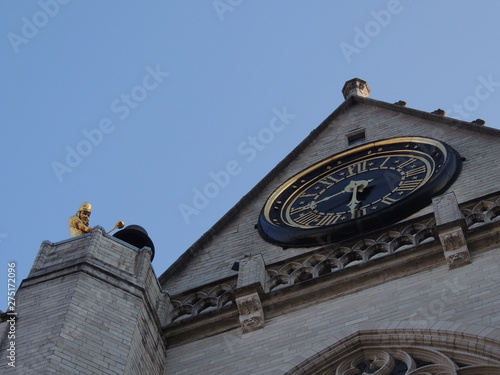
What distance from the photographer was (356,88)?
23047 millimetres

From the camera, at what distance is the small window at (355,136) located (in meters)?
A: 20.6

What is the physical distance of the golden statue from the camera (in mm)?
16531

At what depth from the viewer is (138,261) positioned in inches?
622

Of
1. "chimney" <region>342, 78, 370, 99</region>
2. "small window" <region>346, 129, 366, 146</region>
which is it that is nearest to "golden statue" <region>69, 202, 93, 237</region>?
"small window" <region>346, 129, 366, 146</region>

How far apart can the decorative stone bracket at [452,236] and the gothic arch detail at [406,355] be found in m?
1.32

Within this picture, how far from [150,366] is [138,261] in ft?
5.34

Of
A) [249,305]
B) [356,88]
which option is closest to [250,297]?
[249,305]

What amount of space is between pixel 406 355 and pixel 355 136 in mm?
7669

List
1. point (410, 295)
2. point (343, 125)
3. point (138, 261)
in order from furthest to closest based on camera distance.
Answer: point (343, 125), point (138, 261), point (410, 295)

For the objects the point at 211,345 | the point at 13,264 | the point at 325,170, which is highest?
the point at 325,170

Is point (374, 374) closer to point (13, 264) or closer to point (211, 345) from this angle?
point (211, 345)

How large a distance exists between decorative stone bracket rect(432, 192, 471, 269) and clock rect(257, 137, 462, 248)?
122cm

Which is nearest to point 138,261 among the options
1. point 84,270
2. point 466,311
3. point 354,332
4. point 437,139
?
point 84,270

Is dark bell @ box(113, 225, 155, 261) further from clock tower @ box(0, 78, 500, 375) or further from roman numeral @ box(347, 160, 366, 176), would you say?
roman numeral @ box(347, 160, 366, 176)
